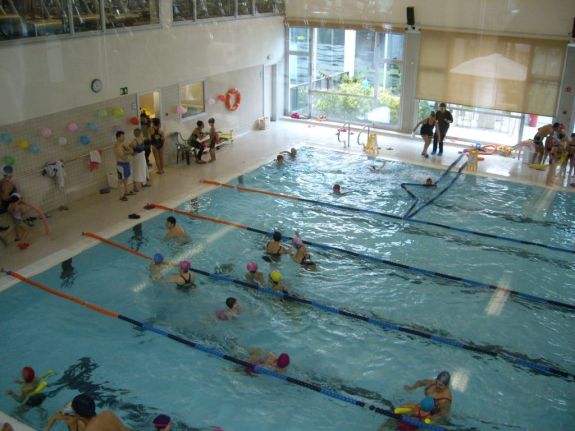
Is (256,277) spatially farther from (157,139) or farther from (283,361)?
(157,139)

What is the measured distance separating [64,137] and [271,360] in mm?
6602

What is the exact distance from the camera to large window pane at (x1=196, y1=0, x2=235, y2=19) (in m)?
14.5

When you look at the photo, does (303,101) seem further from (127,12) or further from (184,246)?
(184,246)

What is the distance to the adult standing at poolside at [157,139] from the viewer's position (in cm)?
1315

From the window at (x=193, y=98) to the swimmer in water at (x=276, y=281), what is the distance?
741cm

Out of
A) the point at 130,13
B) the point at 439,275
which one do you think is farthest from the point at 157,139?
the point at 439,275

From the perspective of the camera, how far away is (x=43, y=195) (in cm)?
1104

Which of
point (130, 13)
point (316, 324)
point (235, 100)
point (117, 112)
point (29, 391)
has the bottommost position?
point (316, 324)

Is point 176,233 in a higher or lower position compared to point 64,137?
lower

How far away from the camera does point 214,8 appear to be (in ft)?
49.1

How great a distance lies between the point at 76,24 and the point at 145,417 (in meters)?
7.88

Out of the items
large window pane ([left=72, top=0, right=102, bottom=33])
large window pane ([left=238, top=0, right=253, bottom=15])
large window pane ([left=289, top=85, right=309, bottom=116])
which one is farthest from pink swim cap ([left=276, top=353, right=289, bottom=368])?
large window pane ([left=289, top=85, right=309, bottom=116])

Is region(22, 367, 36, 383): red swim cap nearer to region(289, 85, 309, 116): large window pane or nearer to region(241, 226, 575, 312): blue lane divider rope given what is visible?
region(241, 226, 575, 312): blue lane divider rope

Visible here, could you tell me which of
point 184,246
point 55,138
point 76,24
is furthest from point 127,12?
point 184,246
